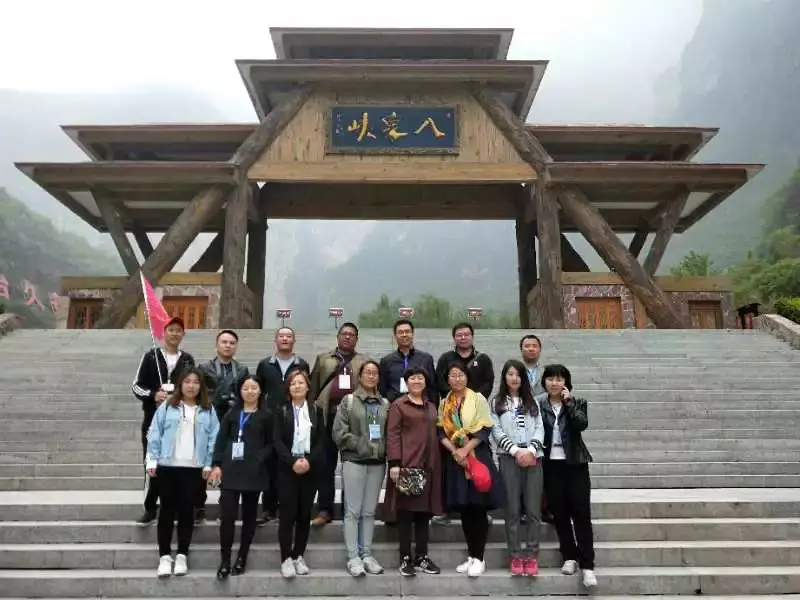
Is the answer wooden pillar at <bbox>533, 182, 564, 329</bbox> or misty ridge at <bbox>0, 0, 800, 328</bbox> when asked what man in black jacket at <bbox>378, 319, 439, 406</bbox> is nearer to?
wooden pillar at <bbox>533, 182, 564, 329</bbox>

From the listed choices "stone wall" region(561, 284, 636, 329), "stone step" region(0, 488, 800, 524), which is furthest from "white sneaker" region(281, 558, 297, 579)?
"stone wall" region(561, 284, 636, 329)

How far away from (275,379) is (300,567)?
1234 mm

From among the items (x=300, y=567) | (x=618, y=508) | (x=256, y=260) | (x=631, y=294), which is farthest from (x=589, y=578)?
(x=256, y=260)

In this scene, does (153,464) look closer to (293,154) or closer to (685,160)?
(293,154)

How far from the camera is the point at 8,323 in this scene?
967 centimetres

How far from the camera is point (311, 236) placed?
138875 mm

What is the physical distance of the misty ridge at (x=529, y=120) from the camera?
70500 millimetres

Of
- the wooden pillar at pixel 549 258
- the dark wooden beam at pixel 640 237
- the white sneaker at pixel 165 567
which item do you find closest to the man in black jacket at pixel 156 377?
the white sneaker at pixel 165 567

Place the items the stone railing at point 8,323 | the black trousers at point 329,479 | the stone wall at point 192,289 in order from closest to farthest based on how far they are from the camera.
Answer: the black trousers at point 329,479 < the stone railing at point 8,323 < the stone wall at point 192,289

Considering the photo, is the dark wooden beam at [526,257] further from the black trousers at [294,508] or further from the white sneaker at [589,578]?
the black trousers at [294,508]

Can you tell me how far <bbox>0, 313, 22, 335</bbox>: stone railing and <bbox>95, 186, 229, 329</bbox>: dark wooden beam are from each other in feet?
6.29

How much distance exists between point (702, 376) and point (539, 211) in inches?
250

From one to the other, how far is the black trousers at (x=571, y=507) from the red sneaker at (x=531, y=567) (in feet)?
0.75

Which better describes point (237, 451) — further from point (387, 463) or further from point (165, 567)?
point (387, 463)
